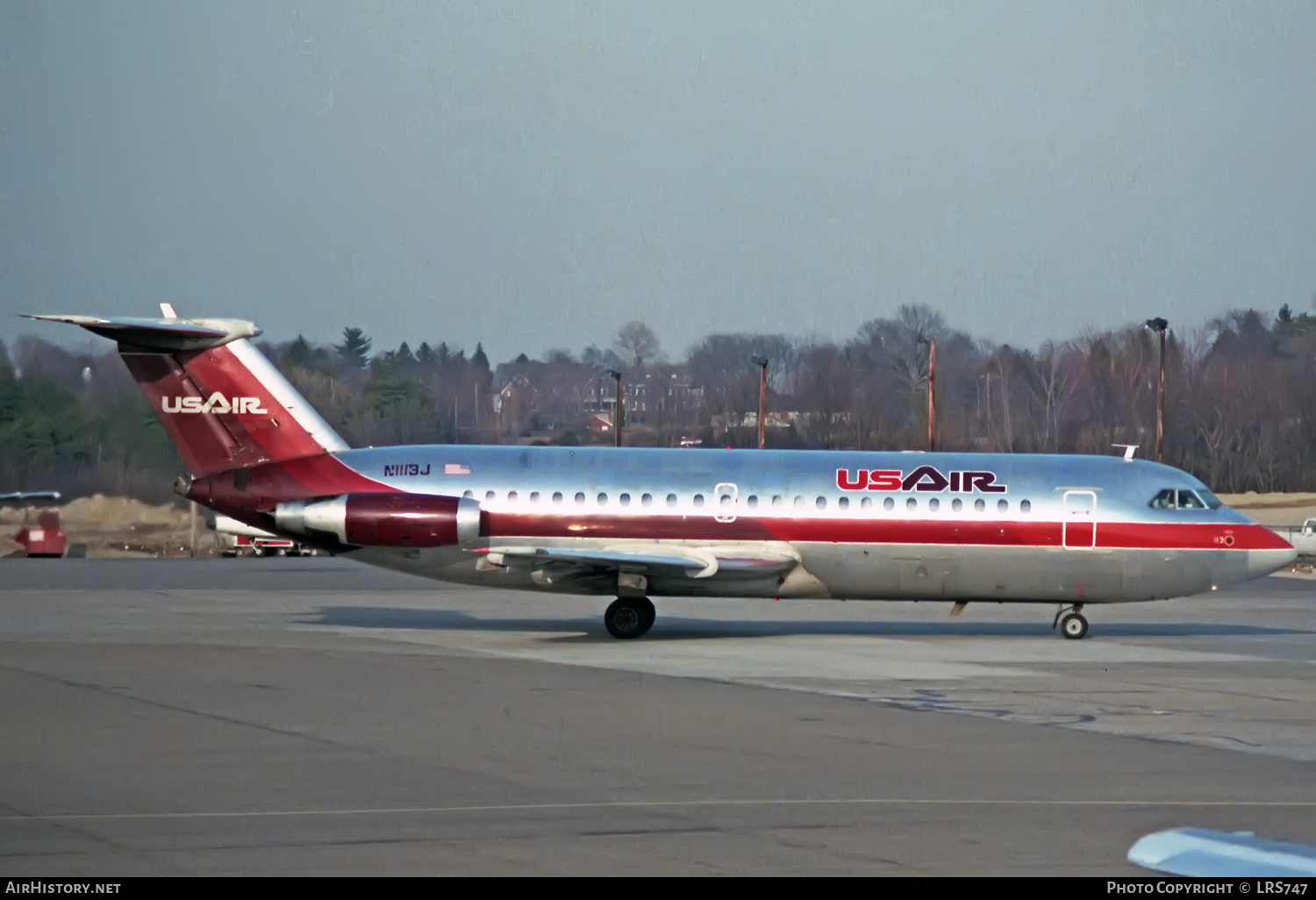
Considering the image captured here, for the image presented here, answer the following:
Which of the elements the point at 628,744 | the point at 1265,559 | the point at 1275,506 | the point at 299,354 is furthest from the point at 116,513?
the point at 1275,506

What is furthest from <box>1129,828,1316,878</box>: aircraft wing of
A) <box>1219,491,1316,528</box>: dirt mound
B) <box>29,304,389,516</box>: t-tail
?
<box>1219,491,1316,528</box>: dirt mound

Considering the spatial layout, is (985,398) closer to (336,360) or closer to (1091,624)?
(336,360)

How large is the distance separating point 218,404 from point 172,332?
1378mm

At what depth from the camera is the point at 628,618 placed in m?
25.0

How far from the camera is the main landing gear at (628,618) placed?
82.2ft

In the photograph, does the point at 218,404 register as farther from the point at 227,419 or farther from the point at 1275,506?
the point at 1275,506

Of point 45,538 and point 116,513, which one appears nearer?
point 45,538

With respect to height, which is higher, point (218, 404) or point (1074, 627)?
point (218, 404)

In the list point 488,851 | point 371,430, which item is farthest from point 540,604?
point 371,430

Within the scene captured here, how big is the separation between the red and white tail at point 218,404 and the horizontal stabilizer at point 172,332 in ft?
0.07

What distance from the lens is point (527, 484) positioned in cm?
2559

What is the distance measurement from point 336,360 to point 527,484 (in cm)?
4380

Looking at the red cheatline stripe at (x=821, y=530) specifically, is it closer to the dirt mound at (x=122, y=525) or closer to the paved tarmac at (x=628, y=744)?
the paved tarmac at (x=628, y=744)

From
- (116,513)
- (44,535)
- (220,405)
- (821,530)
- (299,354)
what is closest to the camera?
(821,530)
